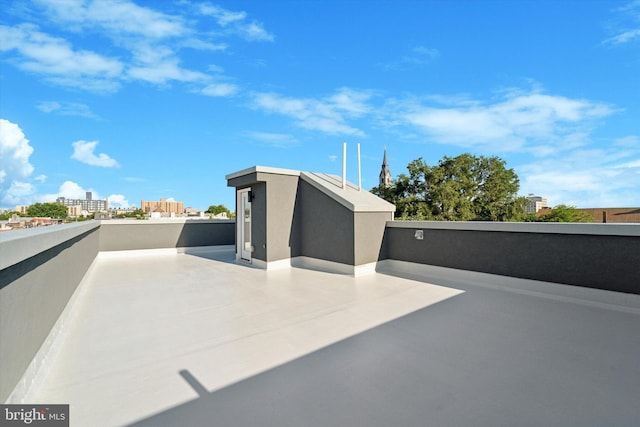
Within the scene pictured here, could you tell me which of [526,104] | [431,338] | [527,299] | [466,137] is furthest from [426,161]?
[431,338]

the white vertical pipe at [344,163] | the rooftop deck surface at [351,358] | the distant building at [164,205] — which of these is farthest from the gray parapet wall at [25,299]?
the distant building at [164,205]

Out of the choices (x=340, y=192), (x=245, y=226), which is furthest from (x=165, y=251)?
(x=340, y=192)

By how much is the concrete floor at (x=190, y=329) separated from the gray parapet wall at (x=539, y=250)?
104 centimetres

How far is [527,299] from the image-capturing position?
14.9ft

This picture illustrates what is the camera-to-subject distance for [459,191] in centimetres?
2592

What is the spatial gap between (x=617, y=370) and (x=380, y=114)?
72.1ft

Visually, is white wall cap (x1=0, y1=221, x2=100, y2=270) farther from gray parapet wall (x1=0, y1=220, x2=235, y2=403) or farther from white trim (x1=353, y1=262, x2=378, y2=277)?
white trim (x1=353, y1=262, x2=378, y2=277)

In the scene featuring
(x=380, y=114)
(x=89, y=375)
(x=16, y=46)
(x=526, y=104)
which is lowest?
(x=89, y=375)

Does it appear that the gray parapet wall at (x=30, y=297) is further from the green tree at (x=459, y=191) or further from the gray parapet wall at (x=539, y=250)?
the green tree at (x=459, y=191)

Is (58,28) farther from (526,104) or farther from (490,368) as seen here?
(526,104)

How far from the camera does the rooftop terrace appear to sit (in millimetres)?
1938

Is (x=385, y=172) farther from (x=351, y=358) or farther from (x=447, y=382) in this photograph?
(x=447, y=382)

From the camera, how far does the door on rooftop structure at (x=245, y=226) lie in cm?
818

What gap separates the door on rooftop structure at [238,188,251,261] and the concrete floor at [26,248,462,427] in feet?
5.75
